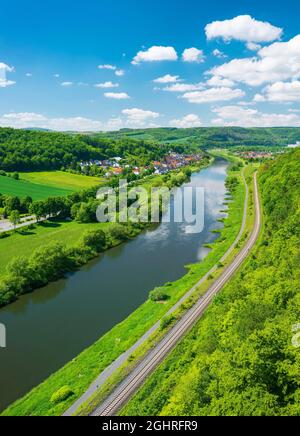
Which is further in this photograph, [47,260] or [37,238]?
[37,238]

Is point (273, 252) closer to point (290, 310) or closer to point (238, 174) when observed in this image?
point (290, 310)

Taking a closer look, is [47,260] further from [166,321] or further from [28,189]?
[28,189]

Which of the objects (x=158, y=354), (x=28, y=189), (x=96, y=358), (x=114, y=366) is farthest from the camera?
(x=28, y=189)

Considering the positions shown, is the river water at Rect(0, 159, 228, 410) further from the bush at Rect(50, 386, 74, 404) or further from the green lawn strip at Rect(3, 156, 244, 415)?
the bush at Rect(50, 386, 74, 404)

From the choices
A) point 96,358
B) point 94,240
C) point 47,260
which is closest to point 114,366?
point 96,358

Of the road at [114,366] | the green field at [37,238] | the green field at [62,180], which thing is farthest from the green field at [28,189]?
the road at [114,366]

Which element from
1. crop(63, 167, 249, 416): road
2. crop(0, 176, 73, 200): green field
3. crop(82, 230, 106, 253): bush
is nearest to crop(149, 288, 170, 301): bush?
crop(63, 167, 249, 416): road

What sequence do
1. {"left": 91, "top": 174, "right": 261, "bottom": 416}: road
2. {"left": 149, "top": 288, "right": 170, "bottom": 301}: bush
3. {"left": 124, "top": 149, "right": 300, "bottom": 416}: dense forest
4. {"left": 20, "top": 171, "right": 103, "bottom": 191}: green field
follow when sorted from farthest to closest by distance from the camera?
{"left": 20, "top": 171, "right": 103, "bottom": 191}: green field, {"left": 149, "top": 288, "right": 170, "bottom": 301}: bush, {"left": 91, "top": 174, "right": 261, "bottom": 416}: road, {"left": 124, "top": 149, "right": 300, "bottom": 416}: dense forest

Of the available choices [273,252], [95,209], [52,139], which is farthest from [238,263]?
[52,139]
